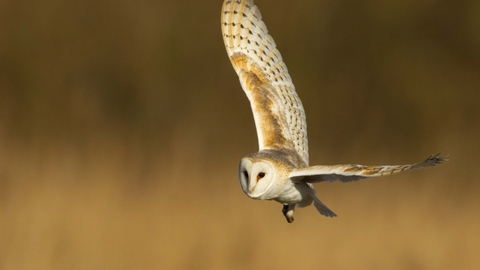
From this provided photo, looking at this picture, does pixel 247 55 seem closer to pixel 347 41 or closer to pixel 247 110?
pixel 247 110

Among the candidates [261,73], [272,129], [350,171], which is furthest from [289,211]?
[261,73]

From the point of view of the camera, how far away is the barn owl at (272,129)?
329 centimetres

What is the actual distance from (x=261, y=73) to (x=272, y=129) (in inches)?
16.3

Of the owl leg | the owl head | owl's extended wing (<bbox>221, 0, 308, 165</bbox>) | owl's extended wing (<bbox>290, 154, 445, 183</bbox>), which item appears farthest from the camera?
owl's extended wing (<bbox>221, 0, 308, 165</bbox>)

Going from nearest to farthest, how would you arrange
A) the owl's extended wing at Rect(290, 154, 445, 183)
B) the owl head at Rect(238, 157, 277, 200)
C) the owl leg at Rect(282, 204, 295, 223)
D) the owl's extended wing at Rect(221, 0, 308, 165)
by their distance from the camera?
the owl's extended wing at Rect(290, 154, 445, 183) < the owl head at Rect(238, 157, 277, 200) < the owl leg at Rect(282, 204, 295, 223) < the owl's extended wing at Rect(221, 0, 308, 165)

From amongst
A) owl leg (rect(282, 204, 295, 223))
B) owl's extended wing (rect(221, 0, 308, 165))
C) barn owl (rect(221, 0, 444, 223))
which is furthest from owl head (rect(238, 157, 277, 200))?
owl's extended wing (rect(221, 0, 308, 165))

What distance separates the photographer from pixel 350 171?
3076 millimetres

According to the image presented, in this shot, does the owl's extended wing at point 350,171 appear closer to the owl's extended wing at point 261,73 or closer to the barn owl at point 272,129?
the barn owl at point 272,129

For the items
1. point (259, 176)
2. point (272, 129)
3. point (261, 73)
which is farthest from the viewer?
point (261, 73)

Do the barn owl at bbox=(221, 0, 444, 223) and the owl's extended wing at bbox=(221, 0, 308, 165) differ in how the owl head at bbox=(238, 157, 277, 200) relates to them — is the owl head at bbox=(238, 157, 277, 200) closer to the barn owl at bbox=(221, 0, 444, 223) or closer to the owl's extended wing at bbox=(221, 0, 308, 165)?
the barn owl at bbox=(221, 0, 444, 223)

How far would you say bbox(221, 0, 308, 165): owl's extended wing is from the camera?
3979mm

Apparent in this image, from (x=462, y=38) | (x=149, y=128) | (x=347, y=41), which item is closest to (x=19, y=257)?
(x=149, y=128)

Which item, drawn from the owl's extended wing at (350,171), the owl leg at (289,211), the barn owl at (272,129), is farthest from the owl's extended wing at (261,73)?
the owl's extended wing at (350,171)

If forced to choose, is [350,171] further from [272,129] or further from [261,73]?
[261,73]
